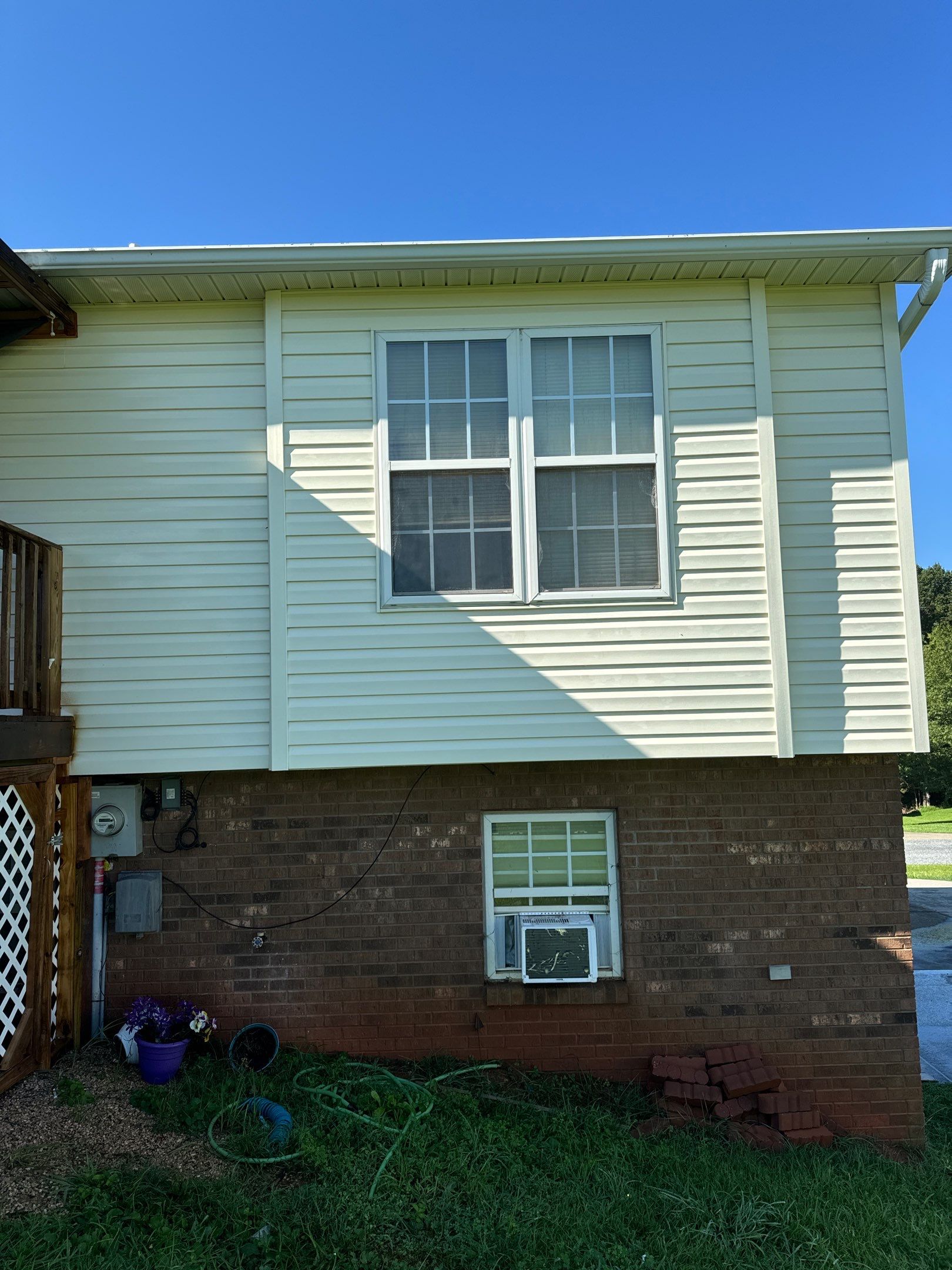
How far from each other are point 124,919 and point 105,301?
12.1ft

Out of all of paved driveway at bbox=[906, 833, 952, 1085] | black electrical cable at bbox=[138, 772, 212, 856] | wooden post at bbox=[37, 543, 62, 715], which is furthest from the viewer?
paved driveway at bbox=[906, 833, 952, 1085]

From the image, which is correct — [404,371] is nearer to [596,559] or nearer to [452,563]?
[452,563]

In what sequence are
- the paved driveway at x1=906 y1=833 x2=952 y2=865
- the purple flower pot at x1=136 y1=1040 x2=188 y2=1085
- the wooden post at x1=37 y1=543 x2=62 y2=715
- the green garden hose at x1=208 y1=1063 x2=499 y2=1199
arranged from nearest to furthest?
the green garden hose at x1=208 y1=1063 x2=499 y2=1199
the purple flower pot at x1=136 y1=1040 x2=188 y2=1085
the wooden post at x1=37 y1=543 x2=62 y2=715
the paved driveway at x1=906 y1=833 x2=952 y2=865

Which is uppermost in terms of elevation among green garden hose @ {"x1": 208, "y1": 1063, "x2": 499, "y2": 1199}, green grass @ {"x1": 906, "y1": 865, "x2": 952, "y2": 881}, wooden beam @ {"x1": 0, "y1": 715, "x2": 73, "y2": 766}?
wooden beam @ {"x1": 0, "y1": 715, "x2": 73, "y2": 766}

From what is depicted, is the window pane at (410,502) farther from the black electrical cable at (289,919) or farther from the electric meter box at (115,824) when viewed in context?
the electric meter box at (115,824)

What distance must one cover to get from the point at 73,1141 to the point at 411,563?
11.0 ft

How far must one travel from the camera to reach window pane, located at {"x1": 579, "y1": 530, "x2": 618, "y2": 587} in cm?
543

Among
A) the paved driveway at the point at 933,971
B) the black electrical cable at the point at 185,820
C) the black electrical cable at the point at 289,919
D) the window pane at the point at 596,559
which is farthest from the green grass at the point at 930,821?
the black electrical cable at the point at 185,820

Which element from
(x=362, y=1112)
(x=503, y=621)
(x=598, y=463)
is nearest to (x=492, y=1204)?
(x=362, y=1112)

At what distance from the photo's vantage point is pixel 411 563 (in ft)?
17.8

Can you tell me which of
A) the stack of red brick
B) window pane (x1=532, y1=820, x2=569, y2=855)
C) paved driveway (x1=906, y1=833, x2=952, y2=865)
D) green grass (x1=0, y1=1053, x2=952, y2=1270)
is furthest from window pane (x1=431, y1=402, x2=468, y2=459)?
paved driveway (x1=906, y1=833, x2=952, y2=865)

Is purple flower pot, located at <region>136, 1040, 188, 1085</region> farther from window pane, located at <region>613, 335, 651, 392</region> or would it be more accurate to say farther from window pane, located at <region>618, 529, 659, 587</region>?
window pane, located at <region>613, 335, 651, 392</region>

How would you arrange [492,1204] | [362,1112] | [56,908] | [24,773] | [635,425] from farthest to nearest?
[635,425] < [56,908] < [24,773] < [362,1112] < [492,1204]

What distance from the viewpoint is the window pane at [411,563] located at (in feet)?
17.8
